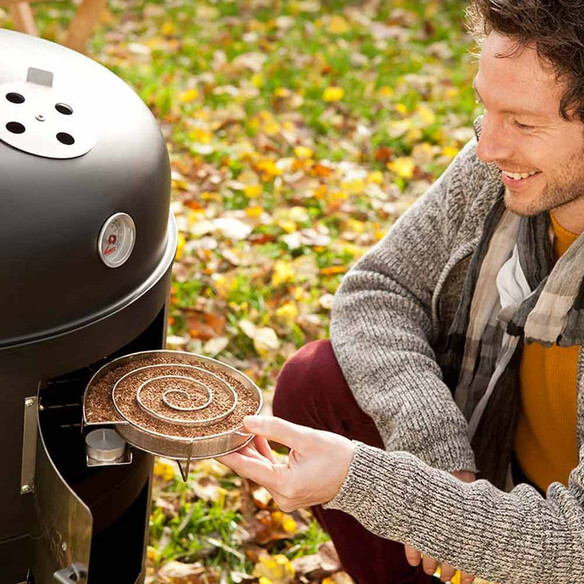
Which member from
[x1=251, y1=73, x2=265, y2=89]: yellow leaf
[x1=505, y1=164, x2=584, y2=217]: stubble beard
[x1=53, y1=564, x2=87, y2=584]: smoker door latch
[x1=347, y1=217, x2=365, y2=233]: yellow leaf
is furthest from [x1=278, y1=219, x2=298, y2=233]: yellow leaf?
[x1=53, y1=564, x2=87, y2=584]: smoker door latch

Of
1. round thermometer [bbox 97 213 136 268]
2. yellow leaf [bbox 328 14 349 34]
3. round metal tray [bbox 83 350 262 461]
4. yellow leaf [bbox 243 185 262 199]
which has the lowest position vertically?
yellow leaf [bbox 243 185 262 199]

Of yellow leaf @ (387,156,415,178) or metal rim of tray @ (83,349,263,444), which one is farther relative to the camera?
yellow leaf @ (387,156,415,178)

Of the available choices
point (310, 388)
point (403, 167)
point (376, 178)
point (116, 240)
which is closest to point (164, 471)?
point (310, 388)

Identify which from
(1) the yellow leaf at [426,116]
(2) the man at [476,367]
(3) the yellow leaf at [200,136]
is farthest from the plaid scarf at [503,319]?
(1) the yellow leaf at [426,116]

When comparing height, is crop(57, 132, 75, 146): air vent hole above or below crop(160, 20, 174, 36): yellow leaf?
above

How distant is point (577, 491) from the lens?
5.12ft

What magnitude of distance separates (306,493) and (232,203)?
1.97 m

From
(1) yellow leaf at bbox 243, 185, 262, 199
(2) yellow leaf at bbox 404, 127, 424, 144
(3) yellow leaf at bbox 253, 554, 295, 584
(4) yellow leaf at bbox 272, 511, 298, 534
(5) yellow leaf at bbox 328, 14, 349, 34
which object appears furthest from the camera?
(5) yellow leaf at bbox 328, 14, 349, 34

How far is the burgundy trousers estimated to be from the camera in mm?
1945

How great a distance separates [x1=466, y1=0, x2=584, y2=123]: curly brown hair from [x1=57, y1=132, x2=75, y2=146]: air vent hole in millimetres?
698

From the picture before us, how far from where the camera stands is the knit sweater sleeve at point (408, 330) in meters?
1.79

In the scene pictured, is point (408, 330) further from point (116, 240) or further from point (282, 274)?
point (282, 274)

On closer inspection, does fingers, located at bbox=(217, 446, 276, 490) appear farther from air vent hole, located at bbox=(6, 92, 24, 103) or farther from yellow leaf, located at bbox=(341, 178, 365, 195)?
yellow leaf, located at bbox=(341, 178, 365, 195)

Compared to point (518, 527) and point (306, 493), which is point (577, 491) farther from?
point (306, 493)
